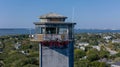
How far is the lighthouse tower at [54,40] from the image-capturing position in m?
22.8

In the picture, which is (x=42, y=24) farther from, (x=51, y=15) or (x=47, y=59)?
(x=47, y=59)

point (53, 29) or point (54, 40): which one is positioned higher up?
point (53, 29)

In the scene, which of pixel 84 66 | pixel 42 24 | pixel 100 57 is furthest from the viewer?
pixel 100 57

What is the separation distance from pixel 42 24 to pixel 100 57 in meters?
53.1

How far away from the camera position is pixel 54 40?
22.8 m

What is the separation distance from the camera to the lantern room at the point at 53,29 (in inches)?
894

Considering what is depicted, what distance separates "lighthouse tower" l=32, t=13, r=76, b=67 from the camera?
74.7ft

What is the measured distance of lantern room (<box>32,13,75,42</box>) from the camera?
74.5 ft

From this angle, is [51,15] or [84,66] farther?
[84,66]

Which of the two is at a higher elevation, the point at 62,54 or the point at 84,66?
the point at 62,54

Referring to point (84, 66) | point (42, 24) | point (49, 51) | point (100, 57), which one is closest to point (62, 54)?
point (49, 51)

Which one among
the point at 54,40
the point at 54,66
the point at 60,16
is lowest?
the point at 54,66

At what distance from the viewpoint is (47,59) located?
2289cm

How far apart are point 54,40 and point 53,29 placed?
3.01ft
